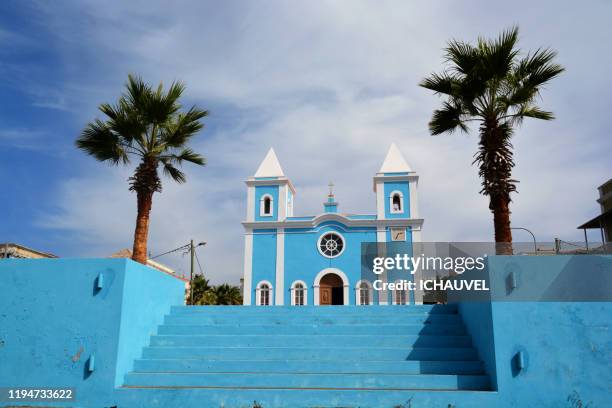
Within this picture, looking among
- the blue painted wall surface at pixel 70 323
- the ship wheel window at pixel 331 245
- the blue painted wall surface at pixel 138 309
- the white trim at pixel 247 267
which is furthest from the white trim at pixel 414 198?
the blue painted wall surface at pixel 70 323

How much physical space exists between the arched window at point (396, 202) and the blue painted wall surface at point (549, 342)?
21.0m

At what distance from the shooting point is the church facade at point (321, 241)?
27.4 m

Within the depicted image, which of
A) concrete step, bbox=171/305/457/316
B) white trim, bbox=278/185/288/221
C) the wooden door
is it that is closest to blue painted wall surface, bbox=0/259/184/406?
concrete step, bbox=171/305/457/316

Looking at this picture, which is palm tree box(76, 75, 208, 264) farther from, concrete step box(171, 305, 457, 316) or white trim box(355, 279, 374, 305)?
white trim box(355, 279, 374, 305)

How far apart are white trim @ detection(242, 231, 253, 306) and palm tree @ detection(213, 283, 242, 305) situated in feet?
20.2

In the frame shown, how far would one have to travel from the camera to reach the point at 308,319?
10.1 meters

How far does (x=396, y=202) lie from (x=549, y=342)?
2192 centimetres

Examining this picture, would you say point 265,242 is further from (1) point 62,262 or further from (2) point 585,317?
(2) point 585,317

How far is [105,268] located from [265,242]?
66.2ft

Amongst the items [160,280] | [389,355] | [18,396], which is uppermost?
[160,280]

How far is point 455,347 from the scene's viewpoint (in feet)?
29.4

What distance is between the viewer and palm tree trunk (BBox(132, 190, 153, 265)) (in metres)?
11.0

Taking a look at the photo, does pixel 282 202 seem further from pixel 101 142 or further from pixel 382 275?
pixel 101 142

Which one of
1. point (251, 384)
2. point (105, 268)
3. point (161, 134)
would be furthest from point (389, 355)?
point (161, 134)
